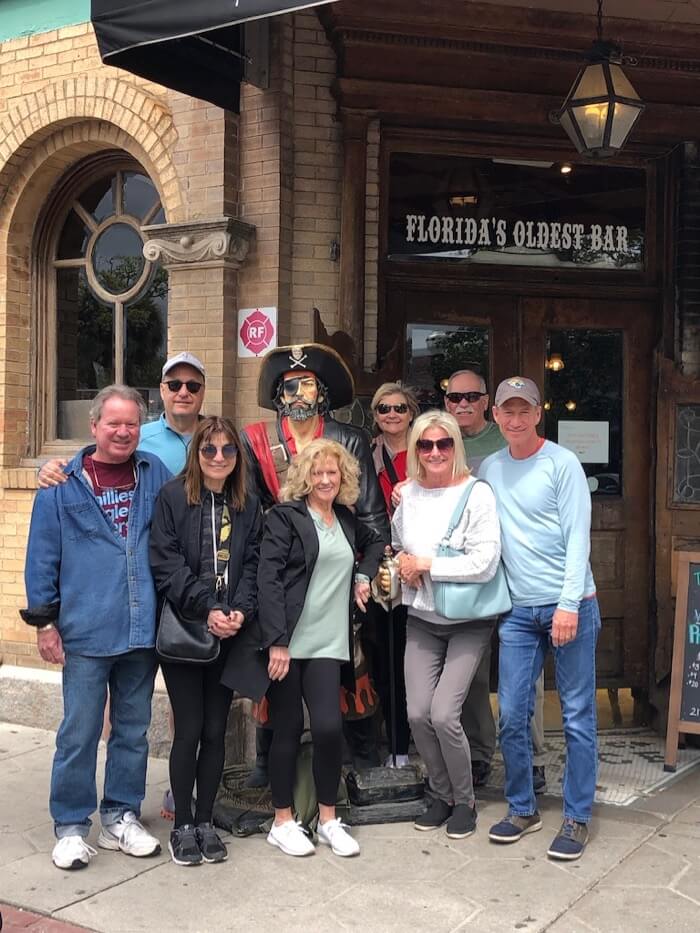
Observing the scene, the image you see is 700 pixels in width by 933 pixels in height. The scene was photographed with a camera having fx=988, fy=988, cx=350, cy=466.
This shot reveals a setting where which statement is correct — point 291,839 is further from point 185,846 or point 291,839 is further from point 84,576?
point 84,576

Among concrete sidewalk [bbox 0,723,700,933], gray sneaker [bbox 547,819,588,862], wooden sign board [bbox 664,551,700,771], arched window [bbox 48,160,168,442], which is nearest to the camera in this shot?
concrete sidewalk [bbox 0,723,700,933]

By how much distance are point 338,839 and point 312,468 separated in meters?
1.58

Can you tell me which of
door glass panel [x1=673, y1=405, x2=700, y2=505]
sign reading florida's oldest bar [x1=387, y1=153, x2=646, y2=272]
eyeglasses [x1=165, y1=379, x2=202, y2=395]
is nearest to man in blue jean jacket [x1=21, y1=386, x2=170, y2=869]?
eyeglasses [x1=165, y1=379, x2=202, y2=395]

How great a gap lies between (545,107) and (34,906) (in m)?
5.01

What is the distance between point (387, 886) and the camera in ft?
12.8

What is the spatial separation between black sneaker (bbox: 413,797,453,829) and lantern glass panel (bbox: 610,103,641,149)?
3469mm

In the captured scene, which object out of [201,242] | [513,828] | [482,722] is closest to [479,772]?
[482,722]

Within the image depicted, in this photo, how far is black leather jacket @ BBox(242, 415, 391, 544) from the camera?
15.1 feet

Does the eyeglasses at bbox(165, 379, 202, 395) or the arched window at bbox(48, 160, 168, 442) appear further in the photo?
the arched window at bbox(48, 160, 168, 442)

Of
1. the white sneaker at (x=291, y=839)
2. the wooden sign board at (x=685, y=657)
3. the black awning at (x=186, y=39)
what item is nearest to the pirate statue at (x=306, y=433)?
the white sneaker at (x=291, y=839)

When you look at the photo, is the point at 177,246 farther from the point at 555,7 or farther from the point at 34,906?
the point at 34,906

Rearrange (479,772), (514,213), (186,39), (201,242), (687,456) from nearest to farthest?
(479,772), (186,39), (201,242), (687,456), (514,213)

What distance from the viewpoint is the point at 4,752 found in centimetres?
575

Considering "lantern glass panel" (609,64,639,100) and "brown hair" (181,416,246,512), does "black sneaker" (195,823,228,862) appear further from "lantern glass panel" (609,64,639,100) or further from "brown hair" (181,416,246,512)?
"lantern glass panel" (609,64,639,100)
